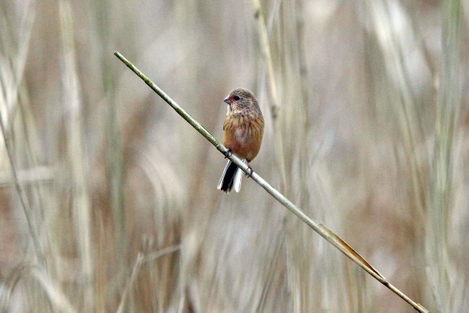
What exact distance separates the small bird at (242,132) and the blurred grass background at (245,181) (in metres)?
0.07

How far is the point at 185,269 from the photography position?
2.10 m

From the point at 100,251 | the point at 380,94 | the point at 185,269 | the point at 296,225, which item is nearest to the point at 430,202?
the point at 296,225

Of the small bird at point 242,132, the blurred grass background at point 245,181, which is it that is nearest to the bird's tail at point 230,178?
the small bird at point 242,132

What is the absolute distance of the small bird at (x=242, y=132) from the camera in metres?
1.96

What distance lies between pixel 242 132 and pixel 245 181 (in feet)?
2.93

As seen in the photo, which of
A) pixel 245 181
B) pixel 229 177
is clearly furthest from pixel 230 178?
pixel 245 181

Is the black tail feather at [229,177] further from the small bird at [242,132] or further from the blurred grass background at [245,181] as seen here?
the blurred grass background at [245,181]

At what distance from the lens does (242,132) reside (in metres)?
2.00

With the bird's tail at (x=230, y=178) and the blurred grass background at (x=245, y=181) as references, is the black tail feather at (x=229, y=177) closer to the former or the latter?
the bird's tail at (x=230, y=178)

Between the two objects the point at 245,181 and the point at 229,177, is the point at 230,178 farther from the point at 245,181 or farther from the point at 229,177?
the point at 245,181

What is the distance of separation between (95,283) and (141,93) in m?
1.49

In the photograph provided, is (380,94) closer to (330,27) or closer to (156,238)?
(156,238)

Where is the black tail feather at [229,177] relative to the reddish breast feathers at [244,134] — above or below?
below

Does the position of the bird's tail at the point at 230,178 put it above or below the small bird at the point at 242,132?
below
